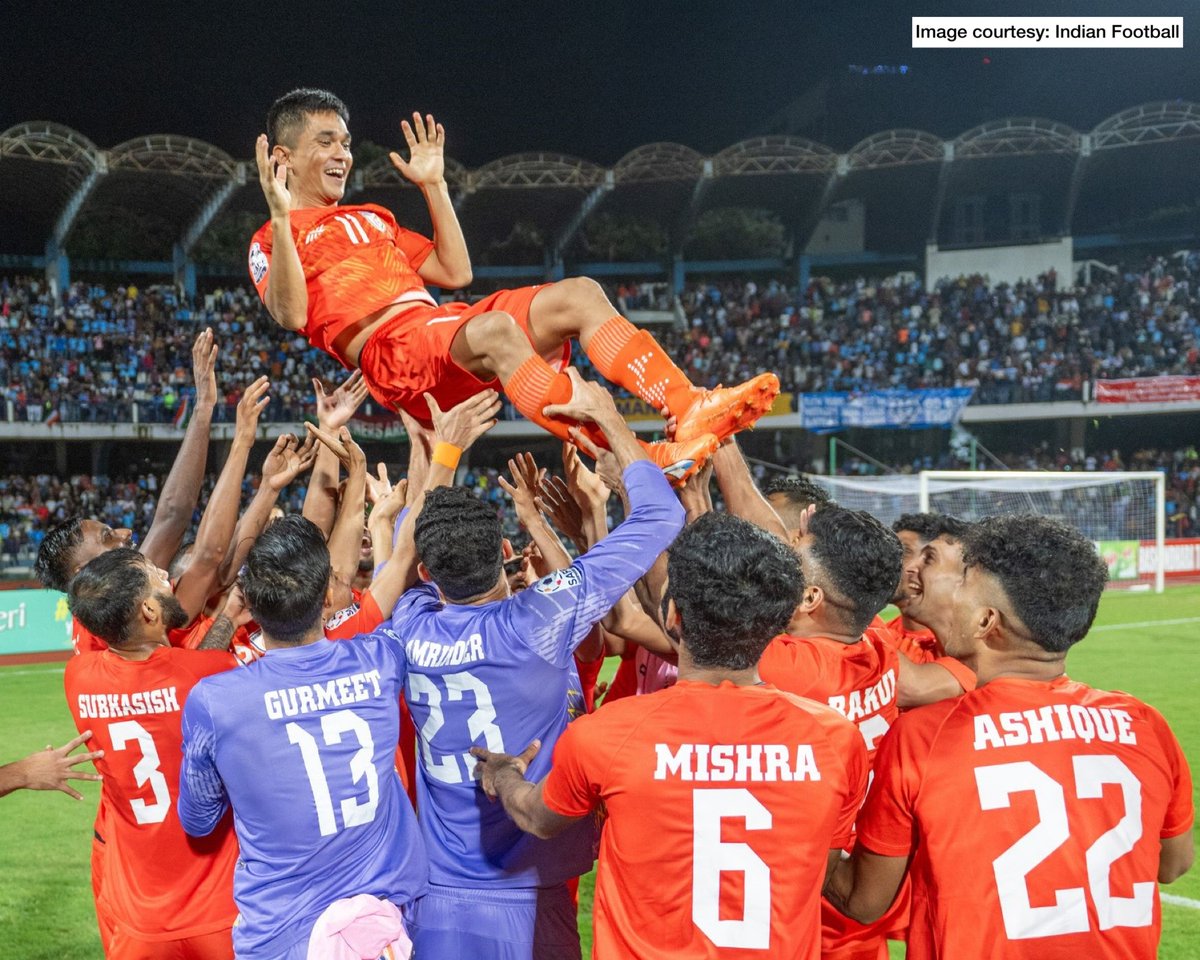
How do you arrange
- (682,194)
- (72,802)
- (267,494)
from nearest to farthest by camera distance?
(267,494), (72,802), (682,194)

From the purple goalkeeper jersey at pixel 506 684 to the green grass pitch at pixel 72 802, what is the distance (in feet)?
9.16

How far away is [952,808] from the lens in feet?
7.77

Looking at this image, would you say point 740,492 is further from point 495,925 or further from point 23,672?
point 23,672

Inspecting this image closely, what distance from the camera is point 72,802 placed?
8.05m

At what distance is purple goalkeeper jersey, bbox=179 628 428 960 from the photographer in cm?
281

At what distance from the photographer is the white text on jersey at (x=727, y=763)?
2312 mm

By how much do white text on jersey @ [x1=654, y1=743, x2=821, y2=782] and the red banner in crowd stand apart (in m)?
29.9

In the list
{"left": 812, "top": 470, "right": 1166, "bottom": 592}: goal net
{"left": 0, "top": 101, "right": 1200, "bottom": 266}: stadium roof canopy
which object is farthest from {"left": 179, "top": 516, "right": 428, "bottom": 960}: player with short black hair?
{"left": 0, "top": 101, "right": 1200, "bottom": 266}: stadium roof canopy

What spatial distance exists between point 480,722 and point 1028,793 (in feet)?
4.56

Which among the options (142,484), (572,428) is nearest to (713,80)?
(142,484)

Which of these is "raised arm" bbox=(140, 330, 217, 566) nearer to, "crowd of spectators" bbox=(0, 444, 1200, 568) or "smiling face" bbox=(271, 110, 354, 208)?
"smiling face" bbox=(271, 110, 354, 208)

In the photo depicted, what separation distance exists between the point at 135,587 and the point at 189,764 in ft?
2.14

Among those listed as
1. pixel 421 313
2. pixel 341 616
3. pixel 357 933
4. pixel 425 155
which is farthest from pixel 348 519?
pixel 357 933

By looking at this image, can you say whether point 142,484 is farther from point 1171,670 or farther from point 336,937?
point 336,937
